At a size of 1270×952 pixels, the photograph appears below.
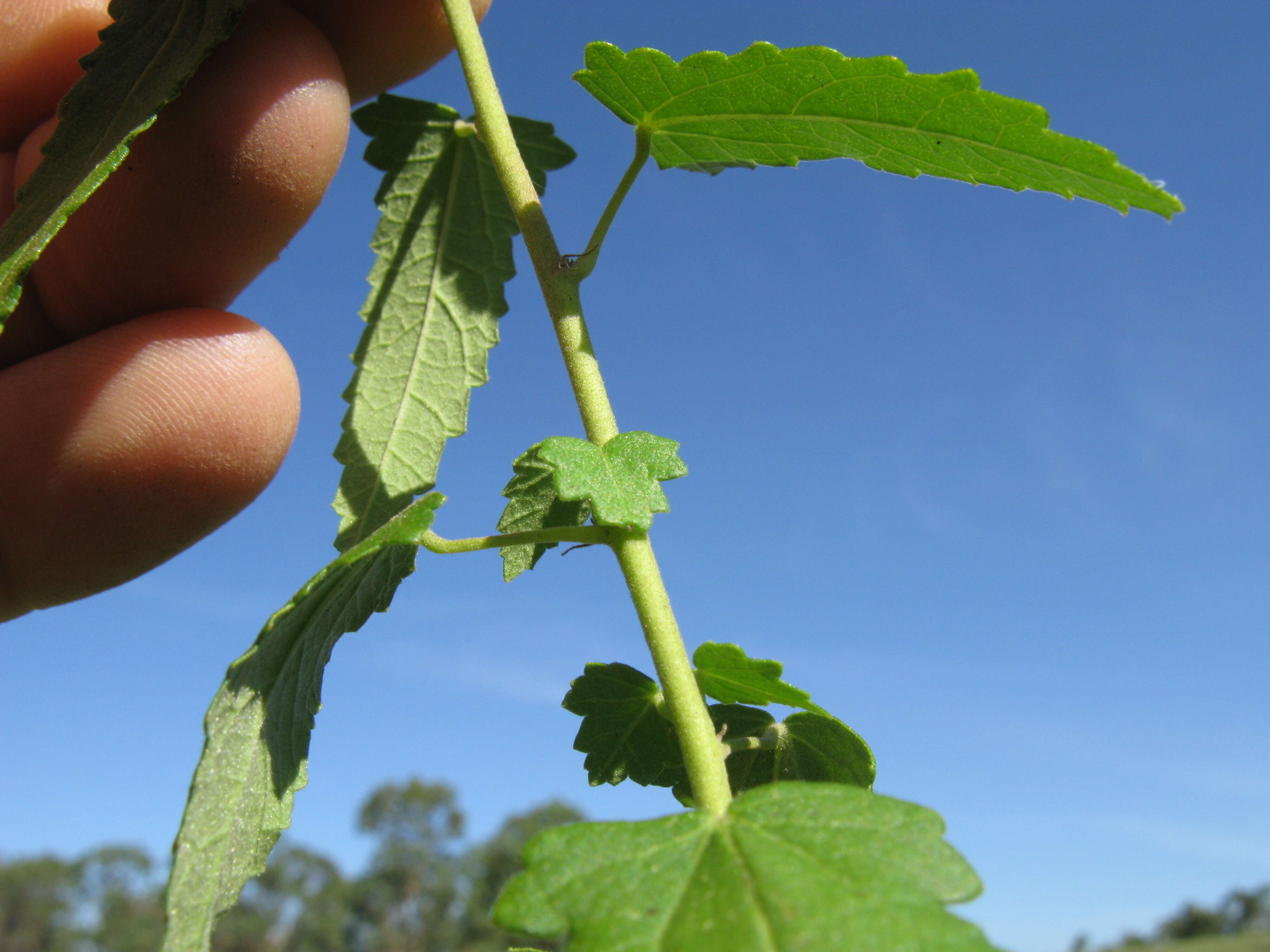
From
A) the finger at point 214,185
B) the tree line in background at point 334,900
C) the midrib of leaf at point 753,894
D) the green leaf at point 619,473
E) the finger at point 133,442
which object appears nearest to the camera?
the midrib of leaf at point 753,894

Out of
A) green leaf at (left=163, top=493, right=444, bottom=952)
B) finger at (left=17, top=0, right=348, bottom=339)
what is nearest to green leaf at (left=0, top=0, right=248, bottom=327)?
finger at (left=17, top=0, right=348, bottom=339)

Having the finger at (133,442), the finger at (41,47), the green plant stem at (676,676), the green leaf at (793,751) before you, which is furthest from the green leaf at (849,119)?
the finger at (41,47)

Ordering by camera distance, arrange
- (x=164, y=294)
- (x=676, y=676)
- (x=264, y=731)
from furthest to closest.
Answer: (x=164, y=294)
(x=264, y=731)
(x=676, y=676)

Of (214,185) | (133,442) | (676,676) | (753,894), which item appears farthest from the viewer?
(133,442)

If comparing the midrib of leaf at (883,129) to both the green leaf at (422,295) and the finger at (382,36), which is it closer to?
the green leaf at (422,295)

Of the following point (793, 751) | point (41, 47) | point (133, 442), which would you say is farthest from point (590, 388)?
point (41, 47)

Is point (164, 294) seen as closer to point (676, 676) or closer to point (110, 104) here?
point (110, 104)
